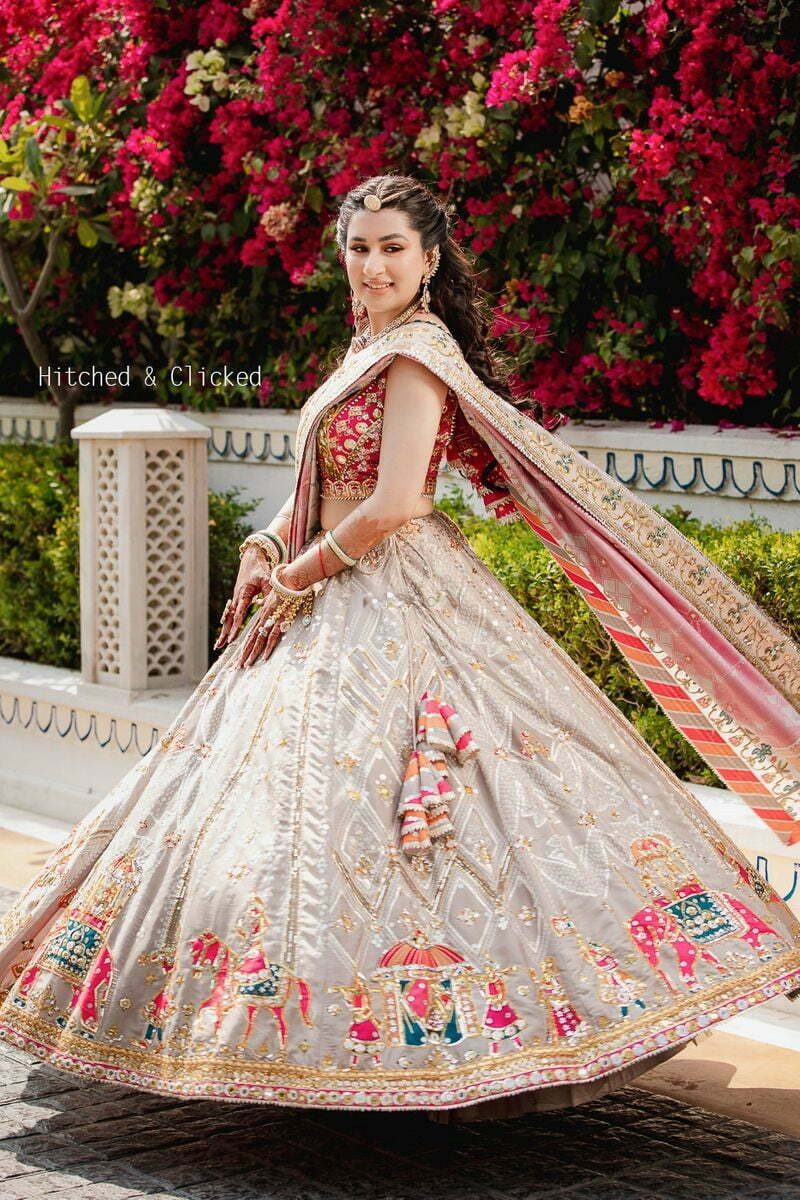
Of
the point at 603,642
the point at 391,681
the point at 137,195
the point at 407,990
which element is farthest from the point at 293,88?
the point at 407,990

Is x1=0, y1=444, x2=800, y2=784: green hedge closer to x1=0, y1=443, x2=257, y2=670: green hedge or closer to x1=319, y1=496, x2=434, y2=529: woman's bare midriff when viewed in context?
x1=0, y1=443, x2=257, y2=670: green hedge

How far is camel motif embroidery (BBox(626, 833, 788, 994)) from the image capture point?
338 centimetres

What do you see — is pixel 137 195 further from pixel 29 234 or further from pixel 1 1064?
pixel 1 1064

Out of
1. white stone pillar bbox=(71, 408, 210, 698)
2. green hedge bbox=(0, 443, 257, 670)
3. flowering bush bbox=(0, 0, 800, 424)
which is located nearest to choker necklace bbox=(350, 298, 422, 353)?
flowering bush bbox=(0, 0, 800, 424)

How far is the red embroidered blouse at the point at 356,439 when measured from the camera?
3.75 metres

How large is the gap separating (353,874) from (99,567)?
3.29m

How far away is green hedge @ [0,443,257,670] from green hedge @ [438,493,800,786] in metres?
1.66

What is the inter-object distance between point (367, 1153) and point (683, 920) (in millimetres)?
775

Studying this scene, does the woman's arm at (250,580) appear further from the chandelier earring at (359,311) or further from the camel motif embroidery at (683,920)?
the camel motif embroidery at (683,920)

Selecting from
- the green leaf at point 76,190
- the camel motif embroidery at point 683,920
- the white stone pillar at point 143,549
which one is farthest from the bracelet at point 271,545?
the green leaf at point 76,190

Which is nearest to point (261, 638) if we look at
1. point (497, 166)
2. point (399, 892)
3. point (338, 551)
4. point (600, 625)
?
point (338, 551)

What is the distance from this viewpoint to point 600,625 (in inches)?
204

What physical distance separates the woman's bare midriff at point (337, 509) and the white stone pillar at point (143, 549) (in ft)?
8.10

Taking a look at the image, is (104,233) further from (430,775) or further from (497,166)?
(430,775)
